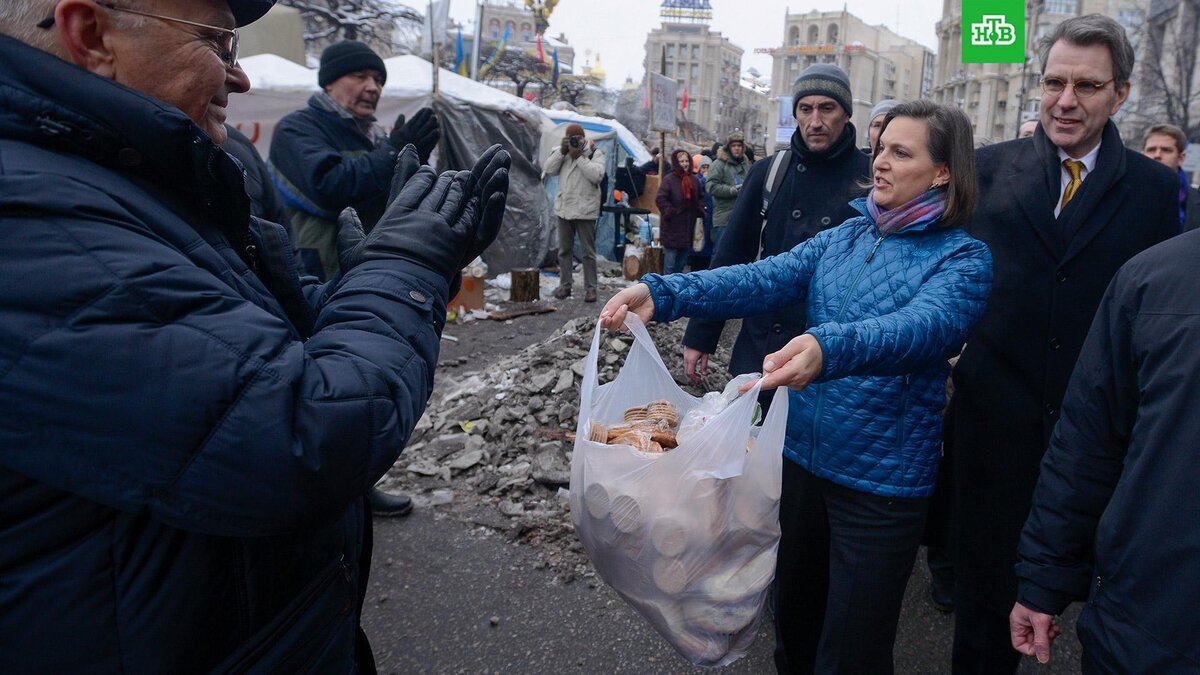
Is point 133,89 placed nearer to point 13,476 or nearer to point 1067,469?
point 13,476

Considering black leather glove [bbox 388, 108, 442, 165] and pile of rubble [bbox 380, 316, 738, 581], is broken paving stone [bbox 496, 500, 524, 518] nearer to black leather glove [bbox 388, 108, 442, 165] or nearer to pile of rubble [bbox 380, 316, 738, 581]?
pile of rubble [bbox 380, 316, 738, 581]

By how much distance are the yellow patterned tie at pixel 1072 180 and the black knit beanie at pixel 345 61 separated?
3.02 metres

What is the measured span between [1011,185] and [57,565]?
2.79 m

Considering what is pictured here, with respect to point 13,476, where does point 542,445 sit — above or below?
below

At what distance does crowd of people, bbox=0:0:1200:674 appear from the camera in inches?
36.2

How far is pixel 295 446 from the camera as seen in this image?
99 centimetres

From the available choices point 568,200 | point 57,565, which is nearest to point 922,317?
point 57,565

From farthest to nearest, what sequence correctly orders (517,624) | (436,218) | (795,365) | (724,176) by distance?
(724,176) < (517,624) < (795,365) < (436,218)

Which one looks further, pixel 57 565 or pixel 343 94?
pixel 343 94

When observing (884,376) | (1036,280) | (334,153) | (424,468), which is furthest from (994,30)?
(884,376)

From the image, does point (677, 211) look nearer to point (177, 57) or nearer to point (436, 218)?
point (436, 218)

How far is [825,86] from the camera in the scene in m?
3.26

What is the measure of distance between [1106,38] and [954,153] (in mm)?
940

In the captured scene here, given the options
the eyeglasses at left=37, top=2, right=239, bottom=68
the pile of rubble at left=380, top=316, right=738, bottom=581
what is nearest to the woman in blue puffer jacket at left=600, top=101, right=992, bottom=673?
the eyeglasses at left=37, top=2, right=239, bottom=68
